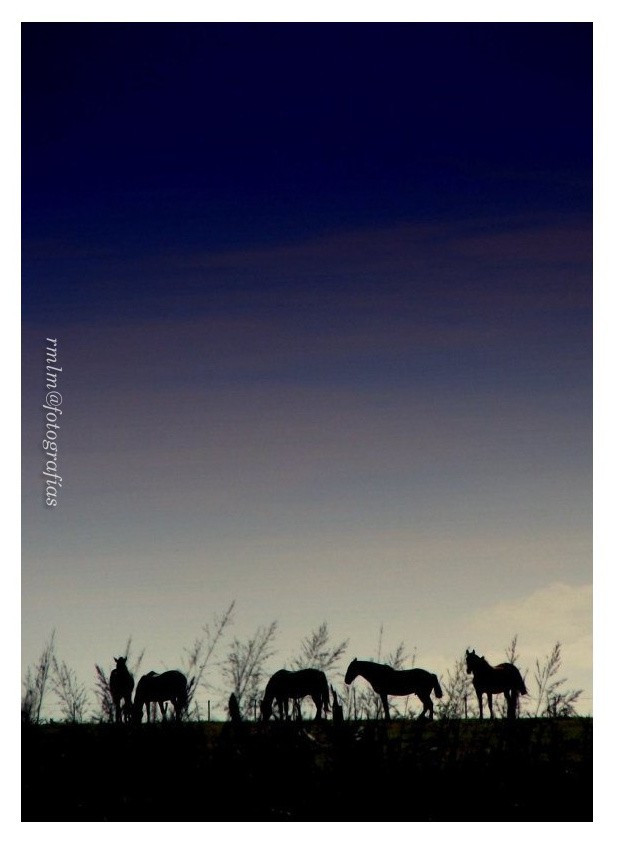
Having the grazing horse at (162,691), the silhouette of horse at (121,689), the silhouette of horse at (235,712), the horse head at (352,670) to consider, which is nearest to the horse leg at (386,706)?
the horse head at (352,670)

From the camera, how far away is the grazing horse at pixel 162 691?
12.8 meters

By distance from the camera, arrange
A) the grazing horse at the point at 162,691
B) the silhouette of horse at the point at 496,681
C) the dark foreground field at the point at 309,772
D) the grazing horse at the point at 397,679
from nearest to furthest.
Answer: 1. the dark foreground field at the point at 309,772
2. the silhouette of horse at the point at 496,681
3. the grazing horse at the point at 162,691
4. the grazing horse at the point at 397,679

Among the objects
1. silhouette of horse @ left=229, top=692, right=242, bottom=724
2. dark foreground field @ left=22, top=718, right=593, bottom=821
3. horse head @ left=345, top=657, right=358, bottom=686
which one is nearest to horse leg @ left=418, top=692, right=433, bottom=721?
dark foreground field @ left=22, top=718, right=593, bottom=821

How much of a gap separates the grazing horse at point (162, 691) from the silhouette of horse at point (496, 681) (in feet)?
9.54

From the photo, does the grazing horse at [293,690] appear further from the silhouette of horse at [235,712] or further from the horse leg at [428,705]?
the horse leg at [428,705]

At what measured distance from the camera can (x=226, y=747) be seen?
12555 millimetres

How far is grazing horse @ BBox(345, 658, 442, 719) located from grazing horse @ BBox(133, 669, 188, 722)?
66.3 inches

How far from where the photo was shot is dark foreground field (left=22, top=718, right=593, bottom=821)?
12375mm

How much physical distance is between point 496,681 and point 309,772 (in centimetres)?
209

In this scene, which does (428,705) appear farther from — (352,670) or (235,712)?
(235,712)

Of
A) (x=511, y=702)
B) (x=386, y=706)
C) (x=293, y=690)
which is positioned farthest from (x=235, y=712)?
(x=511, y=702)
